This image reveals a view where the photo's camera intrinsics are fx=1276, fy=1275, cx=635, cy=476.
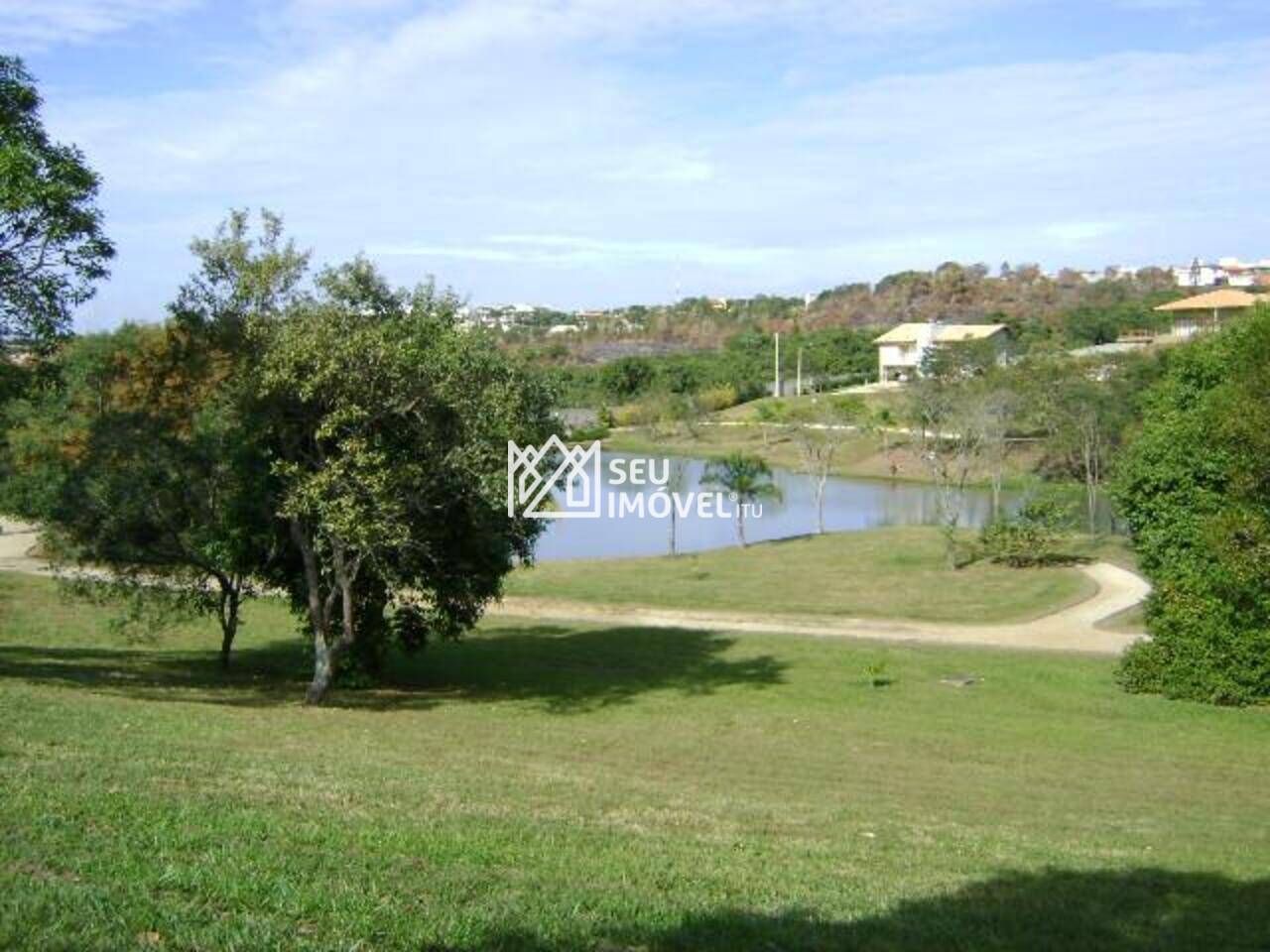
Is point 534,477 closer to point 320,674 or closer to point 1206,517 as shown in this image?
point 320,674

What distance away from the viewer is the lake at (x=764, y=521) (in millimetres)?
57006

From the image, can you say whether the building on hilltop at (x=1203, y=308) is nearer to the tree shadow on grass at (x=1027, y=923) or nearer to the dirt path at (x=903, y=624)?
the dirt path at (x=903, y=624)

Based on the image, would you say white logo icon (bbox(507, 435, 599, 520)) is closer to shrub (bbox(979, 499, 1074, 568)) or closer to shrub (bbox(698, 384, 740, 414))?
shrub (bbox(979, 499, 1074, 568))

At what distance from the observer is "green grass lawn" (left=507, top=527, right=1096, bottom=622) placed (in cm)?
3538

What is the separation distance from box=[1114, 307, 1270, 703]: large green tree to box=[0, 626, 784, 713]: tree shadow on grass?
24.9 feet

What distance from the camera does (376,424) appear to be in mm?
19562

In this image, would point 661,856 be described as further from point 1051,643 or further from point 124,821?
point 1051,643

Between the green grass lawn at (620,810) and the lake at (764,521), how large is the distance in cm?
3002

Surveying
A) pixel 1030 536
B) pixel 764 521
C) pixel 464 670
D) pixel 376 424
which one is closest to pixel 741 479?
pixel 1030 536

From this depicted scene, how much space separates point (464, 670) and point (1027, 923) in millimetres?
18946

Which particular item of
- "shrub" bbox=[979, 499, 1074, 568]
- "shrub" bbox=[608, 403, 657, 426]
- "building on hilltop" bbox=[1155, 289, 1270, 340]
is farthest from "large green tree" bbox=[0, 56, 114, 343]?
"building on hilltop" bbox=[1155, 289, 1270, 340]

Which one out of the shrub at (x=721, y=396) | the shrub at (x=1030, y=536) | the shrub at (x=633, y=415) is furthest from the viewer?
the shrub at (x=721, y=396)

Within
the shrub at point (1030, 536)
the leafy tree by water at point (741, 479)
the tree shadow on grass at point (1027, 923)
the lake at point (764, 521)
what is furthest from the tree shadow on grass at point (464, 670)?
the lake at point (764, 521)

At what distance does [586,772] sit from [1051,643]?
18872 mm
